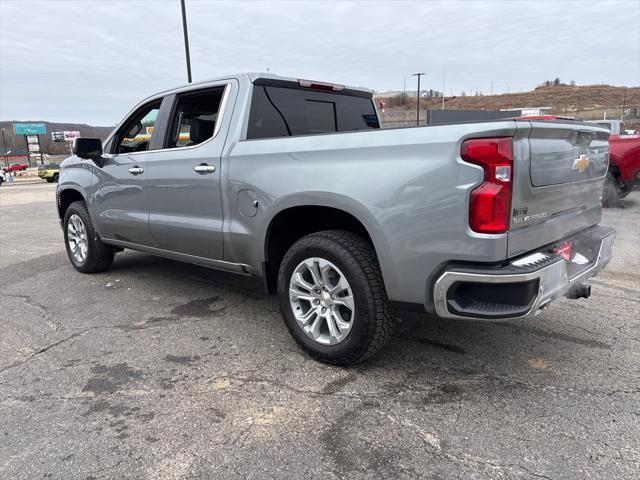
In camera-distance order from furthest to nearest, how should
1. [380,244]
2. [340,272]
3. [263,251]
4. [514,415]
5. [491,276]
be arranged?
1. [263,251]
2. [340,272]
3. [380,244]
4. [514,415]
5. [491,276]

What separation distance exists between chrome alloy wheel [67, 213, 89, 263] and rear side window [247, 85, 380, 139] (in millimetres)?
2844

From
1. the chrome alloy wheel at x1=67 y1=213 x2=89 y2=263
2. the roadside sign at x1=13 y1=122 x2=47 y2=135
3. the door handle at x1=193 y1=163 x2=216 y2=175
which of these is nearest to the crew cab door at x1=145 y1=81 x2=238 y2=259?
the door handle at x1=193 y1=163 x2=216 y2=175

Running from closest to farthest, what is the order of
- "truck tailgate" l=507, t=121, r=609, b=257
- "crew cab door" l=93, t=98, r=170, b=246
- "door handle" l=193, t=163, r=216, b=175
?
"truck tailgate" l=507, t=121, r=609, b=257, "door handle" l=193, t=163, r=216, b=175, "crew cab door" l=93, t=98, r=170, b=246

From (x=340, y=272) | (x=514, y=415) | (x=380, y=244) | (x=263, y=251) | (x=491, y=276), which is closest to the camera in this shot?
(x=491, y=276)

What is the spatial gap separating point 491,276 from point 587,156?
4.22ft

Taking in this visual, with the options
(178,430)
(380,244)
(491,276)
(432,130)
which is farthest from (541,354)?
(178,430)

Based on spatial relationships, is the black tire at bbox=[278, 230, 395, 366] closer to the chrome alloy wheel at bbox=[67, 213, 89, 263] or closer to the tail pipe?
the tail pipe

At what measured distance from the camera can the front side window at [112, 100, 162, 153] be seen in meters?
4.59

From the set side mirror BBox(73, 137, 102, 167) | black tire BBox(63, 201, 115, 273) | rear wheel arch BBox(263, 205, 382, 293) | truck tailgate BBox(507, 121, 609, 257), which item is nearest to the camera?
truck tailgate BBox(507, 121, 609, 257)

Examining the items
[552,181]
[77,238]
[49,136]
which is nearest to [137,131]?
[77,238]

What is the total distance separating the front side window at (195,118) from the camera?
3889mm

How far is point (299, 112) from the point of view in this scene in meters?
3.99

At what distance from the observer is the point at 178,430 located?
251 cm

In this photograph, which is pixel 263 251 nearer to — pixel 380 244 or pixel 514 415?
pixel 380 244
